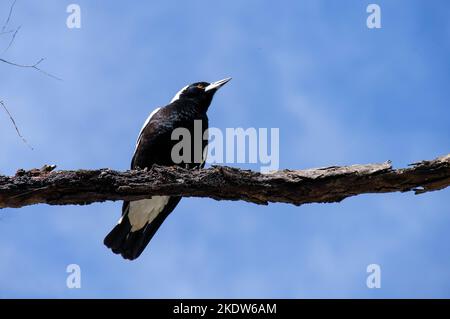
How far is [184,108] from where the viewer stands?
275 inches

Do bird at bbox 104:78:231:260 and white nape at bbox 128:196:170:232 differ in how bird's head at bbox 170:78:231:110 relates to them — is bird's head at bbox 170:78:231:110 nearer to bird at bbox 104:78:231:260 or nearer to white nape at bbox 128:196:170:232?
bird at bbox 104:78:231:260

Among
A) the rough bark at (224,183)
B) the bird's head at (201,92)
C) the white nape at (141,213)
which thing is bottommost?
the rough bark at (224,183)

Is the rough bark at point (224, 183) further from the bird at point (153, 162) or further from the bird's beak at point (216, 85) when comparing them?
the bird's beak at point (216, 85)

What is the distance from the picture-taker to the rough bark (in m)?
4.21

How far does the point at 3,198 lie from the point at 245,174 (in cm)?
162

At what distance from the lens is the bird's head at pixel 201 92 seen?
24.5 ft

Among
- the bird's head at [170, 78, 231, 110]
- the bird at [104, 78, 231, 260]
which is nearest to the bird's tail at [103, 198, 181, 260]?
the bird at [104, 78, 231, 260]

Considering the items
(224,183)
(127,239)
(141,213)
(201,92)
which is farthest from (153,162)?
(224,183)

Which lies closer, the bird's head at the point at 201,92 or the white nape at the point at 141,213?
the white nape at the point at 141,213

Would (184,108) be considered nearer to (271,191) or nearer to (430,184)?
(271,191)

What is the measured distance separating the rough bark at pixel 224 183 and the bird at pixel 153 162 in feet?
3.86

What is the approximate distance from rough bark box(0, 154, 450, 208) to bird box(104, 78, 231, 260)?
118cm

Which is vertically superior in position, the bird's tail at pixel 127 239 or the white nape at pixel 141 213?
the white nape at pixel 141 213

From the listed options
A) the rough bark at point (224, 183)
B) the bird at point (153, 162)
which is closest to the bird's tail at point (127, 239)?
the bird at point (153, 162)
